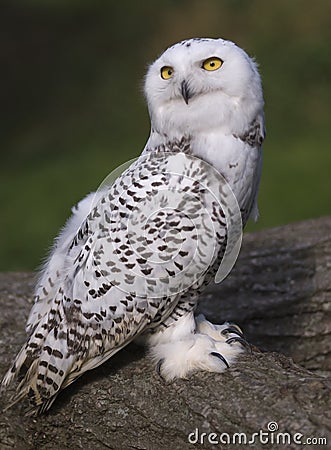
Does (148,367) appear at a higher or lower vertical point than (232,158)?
lower

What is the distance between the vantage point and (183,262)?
2654 mm

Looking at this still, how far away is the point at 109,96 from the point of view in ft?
37.4

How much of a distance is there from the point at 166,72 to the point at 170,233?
0.57 metres

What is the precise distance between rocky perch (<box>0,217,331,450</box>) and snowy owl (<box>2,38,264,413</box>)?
4.1 inches

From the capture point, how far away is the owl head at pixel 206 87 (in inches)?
106

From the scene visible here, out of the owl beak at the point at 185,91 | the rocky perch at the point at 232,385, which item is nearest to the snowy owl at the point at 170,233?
the owl beak at the point at 185,91

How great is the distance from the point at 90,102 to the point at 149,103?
877 cm

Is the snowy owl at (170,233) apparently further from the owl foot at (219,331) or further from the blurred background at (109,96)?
the blurred background at (109,96)

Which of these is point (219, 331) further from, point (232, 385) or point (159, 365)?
point (232, 385)

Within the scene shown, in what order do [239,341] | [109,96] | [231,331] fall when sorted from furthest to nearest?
[109,96], [231,331], [239,341]

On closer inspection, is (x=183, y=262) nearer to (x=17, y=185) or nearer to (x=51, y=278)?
(x=51, y=278)

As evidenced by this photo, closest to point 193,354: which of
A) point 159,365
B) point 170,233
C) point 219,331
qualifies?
point 159,365

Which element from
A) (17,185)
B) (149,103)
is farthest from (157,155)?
(17,185)

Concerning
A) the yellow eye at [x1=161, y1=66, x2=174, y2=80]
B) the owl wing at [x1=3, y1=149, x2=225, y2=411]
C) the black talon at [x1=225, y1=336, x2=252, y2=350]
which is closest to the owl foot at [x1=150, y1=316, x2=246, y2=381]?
the black talon at [x1=225, y1=336, x2=252, y2=350]
